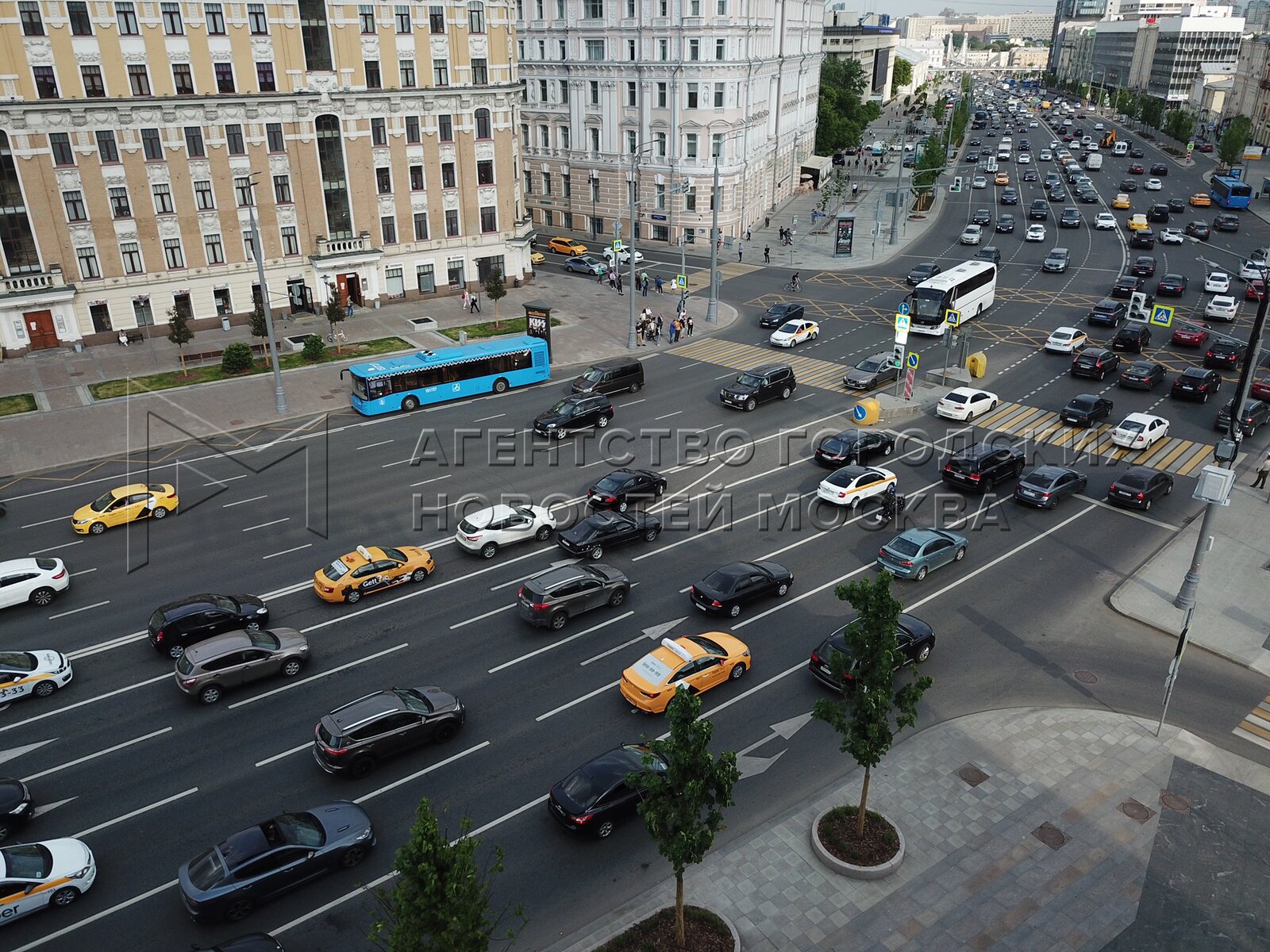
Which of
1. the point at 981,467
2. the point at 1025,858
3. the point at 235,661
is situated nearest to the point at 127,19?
the point at 235,661

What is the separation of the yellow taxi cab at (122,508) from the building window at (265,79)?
1309 inches

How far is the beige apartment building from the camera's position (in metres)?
50.8

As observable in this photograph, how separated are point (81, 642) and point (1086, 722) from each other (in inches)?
1149

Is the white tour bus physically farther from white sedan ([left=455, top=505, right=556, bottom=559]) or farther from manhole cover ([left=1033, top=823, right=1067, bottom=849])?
manhole cover ([left=1033, top=823, right=1067, bottom=849])

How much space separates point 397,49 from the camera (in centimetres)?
6091

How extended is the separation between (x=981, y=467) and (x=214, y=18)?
168 feet

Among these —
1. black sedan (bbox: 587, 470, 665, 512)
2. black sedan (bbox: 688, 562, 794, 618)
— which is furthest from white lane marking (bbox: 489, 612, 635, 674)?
black sedan (bbox: 587, 470, 665, 512)

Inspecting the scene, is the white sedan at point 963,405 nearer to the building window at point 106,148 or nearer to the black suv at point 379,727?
the black suv at point 379,727

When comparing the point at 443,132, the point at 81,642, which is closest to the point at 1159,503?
the point at 81,642

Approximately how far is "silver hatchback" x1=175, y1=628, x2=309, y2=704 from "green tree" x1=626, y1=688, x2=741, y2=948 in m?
13.6

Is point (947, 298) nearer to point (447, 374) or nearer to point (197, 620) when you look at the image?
point (447, 374)

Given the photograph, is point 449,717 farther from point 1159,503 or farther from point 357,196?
point 357,196

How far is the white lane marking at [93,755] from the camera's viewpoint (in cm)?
2195

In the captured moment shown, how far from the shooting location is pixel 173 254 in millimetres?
56031
